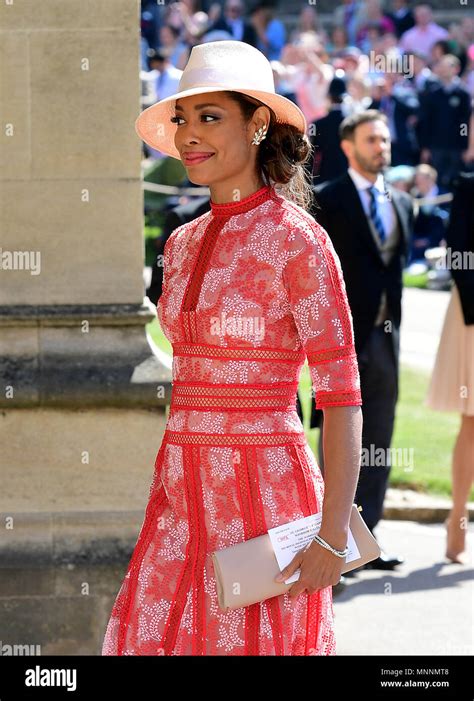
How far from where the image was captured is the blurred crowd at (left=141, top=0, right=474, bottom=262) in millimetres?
17516

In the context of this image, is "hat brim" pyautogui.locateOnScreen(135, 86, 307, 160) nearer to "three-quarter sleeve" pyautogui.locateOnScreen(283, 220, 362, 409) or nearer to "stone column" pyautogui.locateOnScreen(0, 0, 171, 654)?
"three-quarter sleeve" pyautogui.locateOnScreen(283, 220, 362, 409)

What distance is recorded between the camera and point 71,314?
5656 millimetres

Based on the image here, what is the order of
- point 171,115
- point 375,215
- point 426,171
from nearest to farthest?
point 171,115 < point 375,215 < point 426,171

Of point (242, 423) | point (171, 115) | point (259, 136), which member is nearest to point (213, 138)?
point (259, 136)

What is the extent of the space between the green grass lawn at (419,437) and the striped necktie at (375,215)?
1471mm

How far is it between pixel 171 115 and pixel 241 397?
36.7 inches

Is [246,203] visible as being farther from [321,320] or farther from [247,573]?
[247,573]

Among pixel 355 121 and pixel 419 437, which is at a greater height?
pixel 355 121

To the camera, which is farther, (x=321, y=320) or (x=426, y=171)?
(x=426, y=171)

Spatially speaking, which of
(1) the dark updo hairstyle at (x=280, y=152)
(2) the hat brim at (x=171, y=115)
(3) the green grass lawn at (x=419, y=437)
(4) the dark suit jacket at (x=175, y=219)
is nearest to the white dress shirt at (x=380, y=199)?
(4) the dark suit jacket at (x=175, y=219)

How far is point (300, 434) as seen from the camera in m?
3.76

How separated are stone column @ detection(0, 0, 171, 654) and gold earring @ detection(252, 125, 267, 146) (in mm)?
1881

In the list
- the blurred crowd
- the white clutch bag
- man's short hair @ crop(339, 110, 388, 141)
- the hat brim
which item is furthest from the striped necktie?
the blurred crowd
